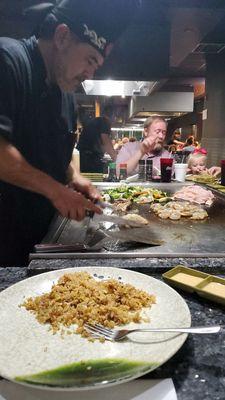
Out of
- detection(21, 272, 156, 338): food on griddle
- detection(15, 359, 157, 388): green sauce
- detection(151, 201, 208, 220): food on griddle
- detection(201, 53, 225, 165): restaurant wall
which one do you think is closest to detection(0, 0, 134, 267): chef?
detection(151, 201, 208, 220): food on griddle

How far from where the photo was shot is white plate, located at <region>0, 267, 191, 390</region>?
428 millimetres

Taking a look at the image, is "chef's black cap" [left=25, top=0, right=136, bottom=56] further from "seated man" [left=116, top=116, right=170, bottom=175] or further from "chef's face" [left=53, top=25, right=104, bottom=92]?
"seated man" [left=116, top=116, right=170, bottom=175]

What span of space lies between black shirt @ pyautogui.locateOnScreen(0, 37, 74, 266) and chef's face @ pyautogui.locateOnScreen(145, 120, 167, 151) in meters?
1.51

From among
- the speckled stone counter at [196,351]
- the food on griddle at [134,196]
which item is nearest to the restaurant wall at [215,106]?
the food on griddle at [134,196]

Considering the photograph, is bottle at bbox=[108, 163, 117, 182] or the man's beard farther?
the man's beard

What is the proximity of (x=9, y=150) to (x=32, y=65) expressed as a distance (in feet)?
1.75

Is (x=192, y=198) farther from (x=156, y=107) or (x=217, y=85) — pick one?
(x=156, y=107)

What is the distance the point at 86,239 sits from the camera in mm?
1077

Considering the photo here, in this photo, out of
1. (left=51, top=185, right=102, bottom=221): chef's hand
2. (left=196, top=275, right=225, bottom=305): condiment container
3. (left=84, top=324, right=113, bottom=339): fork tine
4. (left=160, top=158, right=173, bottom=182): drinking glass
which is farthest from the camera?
(left=160, top=158, right=173, bottom=182): drinking glass

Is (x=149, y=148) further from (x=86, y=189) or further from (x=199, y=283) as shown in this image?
(x=199, y=283)

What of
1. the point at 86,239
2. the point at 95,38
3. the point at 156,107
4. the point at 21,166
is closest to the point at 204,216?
the point at 86,239

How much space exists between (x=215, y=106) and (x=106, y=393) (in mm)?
3834

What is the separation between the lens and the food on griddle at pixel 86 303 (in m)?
0.59

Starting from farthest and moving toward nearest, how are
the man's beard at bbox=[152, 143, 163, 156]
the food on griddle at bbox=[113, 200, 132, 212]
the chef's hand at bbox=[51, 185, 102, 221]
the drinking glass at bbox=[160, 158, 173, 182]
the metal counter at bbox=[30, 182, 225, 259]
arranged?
1. the man's beard at bbox=[152, 143, 163, 156]
2. the drinking glass at bbox=[160, 158, 173, 182]
3. the food on griddle at bbox=[113, 200, 132, 212]
4. the chef's hand at bbox=[51, 185, 102, 221]
5. the metal counter at bbox=[30, 182, 225, 259]
